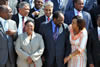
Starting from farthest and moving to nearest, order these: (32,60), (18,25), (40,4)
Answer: (40,4)
(18,25)
(32,60)

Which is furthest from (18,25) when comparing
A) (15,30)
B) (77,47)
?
(77,47)

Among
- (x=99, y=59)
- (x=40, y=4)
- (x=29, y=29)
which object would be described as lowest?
(x=99, y=59)

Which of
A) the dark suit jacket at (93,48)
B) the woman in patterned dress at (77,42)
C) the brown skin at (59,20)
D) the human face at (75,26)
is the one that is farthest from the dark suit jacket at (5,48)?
the dark suit jacket at (93,48)

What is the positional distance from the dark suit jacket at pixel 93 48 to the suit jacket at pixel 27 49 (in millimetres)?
1065

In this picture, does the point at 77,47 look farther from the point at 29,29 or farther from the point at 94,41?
the point at 29,29

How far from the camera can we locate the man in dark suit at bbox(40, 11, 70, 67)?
4.79m

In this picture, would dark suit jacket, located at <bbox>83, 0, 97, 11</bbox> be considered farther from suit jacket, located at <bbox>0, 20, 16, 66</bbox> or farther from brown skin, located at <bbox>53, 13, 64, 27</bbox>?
suit jacket, located at <bbox>0, 20, 16, 66</bbox>

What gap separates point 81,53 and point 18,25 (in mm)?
1638

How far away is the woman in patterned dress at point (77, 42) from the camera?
15.3ft

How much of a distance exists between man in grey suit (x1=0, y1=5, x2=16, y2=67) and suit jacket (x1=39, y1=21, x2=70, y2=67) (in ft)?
2.51

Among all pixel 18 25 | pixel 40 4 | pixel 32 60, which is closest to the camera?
pixel 32 60

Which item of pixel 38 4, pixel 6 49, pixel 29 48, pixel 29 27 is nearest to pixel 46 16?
pixel 38 4

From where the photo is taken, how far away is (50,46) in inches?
190

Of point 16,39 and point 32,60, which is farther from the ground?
point 16,39
